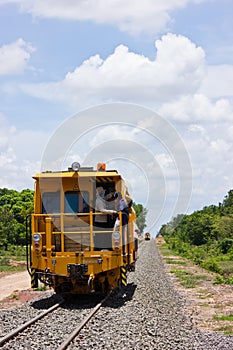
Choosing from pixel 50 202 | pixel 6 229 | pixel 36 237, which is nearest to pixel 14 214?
pixel 6 229

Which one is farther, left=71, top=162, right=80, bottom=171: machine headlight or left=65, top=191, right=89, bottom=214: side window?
left=65, top=191, right=89, bottom=214: side window

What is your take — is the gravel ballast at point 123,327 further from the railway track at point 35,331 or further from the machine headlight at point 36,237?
the machine headlight at point 36,237

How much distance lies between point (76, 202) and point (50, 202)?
800 mm

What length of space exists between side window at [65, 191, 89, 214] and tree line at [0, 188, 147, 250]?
17.5 m

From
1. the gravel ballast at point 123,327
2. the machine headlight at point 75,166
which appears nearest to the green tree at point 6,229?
the gravel ballast at point 123,327

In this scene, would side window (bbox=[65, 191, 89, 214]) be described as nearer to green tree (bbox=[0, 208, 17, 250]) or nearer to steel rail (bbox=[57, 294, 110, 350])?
steel rail (bbox=[57, 294, 110, 350])

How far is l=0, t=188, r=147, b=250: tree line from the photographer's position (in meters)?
50.3

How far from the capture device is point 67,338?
33.9 ft

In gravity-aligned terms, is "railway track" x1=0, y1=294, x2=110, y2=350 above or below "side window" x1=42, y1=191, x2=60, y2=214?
below

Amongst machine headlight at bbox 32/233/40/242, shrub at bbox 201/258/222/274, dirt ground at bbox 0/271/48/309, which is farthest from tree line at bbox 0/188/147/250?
machine headlight at bbox 32/233/40/242

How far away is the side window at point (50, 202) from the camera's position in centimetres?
1581

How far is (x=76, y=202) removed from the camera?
15781mm

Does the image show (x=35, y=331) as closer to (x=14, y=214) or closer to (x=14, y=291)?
(x=14, y=291)

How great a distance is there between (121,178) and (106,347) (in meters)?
6.72
